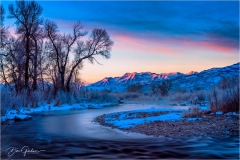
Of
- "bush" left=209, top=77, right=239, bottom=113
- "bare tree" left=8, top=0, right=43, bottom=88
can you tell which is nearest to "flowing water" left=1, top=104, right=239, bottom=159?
"bush" left=209, top=77, right=239, bottom=113

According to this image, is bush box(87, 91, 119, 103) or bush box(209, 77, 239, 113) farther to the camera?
bush box(87, 91, 119, 103)

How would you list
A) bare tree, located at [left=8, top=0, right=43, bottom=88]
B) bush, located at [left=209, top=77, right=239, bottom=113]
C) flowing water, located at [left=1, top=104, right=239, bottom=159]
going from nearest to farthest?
flowing water, located at [left=1, top=104, right=239, bottom=159] → bush, located at [left=209, top=77, right=239, bottom=113] → bare tree, located at [left=8, top=0, right=43, bottom=88]

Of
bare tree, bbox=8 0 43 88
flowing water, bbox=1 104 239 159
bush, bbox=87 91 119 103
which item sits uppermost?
bare tree, bbox=8 0 43 88

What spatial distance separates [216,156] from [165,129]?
281 cm

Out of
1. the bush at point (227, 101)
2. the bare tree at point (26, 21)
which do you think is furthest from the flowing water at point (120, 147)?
the bare tree at point (26, 21)

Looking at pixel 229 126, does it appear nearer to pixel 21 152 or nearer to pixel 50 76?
pixel 21 152

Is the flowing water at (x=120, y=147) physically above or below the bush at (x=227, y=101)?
below

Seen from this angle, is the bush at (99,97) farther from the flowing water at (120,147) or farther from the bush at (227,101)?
the flowing water at (120,147)

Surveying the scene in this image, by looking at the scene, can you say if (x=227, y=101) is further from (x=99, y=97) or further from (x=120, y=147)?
(x=99, y=97)

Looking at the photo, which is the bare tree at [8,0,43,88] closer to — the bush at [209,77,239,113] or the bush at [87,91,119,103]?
the bush at [87,91,119,103]

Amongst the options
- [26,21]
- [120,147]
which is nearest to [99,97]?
[26,21]

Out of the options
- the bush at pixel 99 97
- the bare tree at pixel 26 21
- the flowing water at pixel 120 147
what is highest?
the bare tree at pixel 26 21

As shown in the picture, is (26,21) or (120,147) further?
(26,21)

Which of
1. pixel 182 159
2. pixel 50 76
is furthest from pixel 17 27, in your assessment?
pixel 182 159
